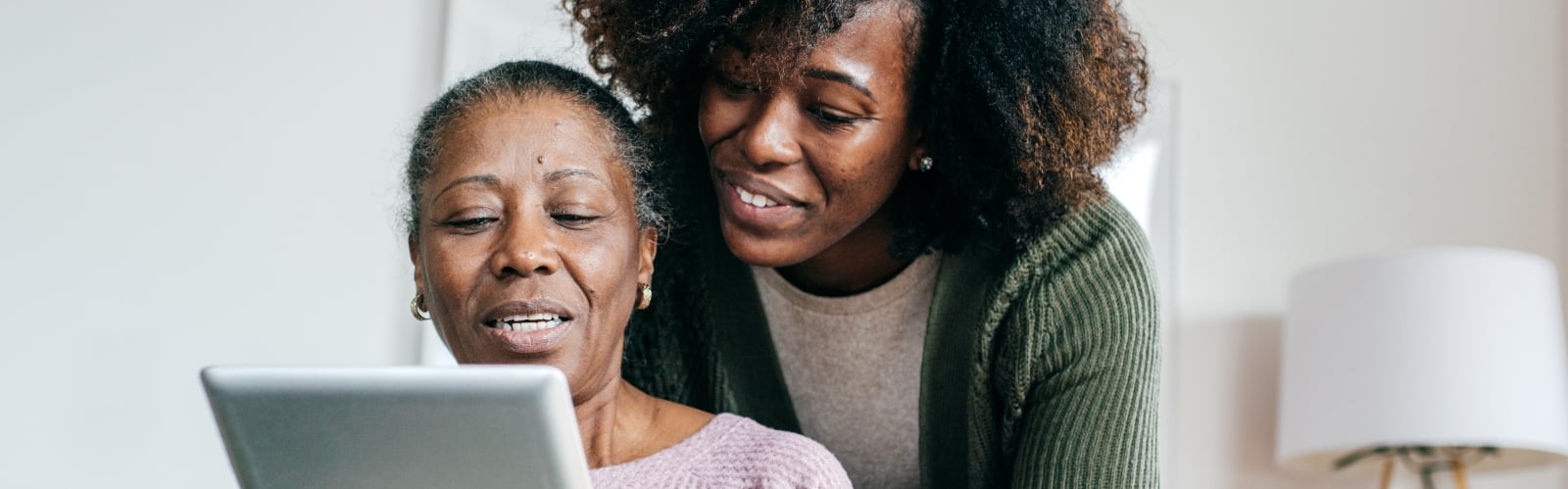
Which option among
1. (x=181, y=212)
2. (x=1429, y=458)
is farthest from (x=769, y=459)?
(x=1429, y=458)

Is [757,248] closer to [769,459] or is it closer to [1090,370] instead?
[769,459]

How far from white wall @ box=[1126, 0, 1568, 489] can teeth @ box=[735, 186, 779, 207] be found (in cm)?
168

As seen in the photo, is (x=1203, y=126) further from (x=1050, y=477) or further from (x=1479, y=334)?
(x=1050, y=477)

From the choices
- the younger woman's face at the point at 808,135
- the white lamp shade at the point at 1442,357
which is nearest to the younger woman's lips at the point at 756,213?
the younger woman's face at the point at 808,135

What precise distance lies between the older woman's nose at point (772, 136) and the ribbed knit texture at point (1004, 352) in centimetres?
24

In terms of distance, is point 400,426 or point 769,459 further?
point 769,459

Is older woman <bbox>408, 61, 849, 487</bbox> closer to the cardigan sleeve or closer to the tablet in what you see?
the cardigan sleeve

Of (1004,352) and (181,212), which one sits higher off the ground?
(181,212)

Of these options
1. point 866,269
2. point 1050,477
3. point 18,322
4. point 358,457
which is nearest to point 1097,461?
point 1050,477

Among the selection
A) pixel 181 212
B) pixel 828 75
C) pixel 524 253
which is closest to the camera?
pixel 524 253

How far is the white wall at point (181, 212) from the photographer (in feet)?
7.77

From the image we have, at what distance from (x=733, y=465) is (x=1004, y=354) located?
1.16 ft

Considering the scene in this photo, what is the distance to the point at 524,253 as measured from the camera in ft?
4.09

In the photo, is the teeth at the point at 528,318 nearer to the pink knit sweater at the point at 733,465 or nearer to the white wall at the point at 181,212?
the pink knit sweater at the point at 733,465
